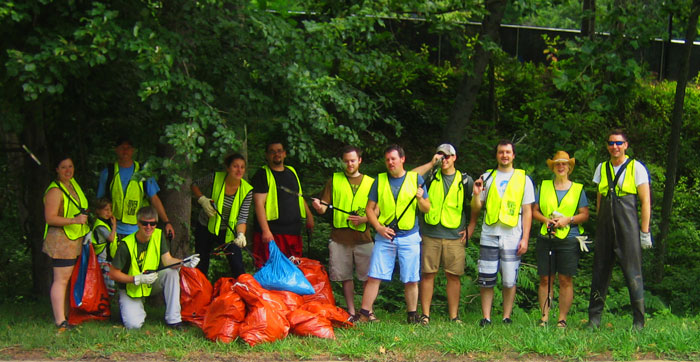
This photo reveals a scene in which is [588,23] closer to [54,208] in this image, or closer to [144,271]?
[144,271]

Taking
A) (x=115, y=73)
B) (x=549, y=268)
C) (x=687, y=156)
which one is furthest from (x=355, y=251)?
(x=687, y=156)

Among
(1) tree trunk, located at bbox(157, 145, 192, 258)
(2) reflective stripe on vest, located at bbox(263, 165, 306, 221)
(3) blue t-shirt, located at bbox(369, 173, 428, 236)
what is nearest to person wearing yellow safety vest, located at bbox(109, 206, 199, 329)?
(2) reflective stripe on vest, located at bbox(263, 165, 306, 221)

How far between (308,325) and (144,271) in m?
1.64

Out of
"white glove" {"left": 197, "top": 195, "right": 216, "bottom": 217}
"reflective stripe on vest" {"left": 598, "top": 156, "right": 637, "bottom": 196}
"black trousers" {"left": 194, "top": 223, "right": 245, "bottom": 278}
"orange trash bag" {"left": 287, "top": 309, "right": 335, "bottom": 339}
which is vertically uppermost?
"reflective stripe on vest" {"left": 598, "top": 156, "right": 637, "bottom": 196}

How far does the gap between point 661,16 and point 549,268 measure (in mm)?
3524

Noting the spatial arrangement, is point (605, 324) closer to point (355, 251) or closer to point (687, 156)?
point (355, 251)

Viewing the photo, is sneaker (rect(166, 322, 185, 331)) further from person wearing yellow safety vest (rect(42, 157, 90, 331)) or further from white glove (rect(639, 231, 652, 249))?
white glove (rect(639, 231, 652, 249))

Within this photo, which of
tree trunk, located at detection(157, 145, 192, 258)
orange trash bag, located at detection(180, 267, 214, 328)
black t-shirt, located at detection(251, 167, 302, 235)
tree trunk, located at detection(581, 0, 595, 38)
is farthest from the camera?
tree trunk, located at detection(581, 0, 595, 38)

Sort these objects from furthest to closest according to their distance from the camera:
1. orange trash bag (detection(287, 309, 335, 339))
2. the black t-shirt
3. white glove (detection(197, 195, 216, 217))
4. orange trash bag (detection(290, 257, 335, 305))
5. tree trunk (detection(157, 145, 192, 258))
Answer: tree trunk (detection(157, 145, 192, 258)) → the black t-shirt → white glove (detection(197, 195, 216, 217)) → orange trash bag (detection(290, 257, 335, 305)) → orange trash bag (detection(287, 309, 335, 339))

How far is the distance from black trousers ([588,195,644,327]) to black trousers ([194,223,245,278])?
11.4ft

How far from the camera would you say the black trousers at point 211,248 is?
7.64 m

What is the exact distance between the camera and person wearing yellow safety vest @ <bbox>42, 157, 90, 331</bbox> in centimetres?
710

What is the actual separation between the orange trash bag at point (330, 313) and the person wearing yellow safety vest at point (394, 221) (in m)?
0.39

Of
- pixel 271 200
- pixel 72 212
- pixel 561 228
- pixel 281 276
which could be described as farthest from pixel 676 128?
pixel 72 212
